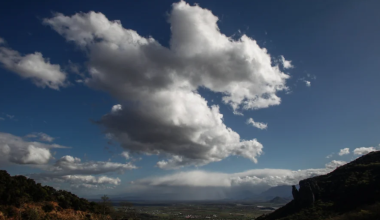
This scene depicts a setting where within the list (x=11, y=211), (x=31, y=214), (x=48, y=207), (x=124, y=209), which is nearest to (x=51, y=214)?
(x=48, y=207)

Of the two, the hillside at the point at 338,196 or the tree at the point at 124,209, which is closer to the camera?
the hillside at the point at 338,196

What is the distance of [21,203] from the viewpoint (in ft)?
183

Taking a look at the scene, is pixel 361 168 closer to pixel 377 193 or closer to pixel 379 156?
pixel 379 156

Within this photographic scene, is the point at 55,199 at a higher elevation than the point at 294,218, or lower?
higher

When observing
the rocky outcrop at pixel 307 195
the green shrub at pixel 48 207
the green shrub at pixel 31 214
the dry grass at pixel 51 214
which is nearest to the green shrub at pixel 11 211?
the dry grass at pixel 51 214

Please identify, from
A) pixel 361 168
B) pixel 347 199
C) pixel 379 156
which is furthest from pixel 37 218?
pixel 379 156

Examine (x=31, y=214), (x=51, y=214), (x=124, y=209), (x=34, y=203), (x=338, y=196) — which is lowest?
(x=124, y=209)

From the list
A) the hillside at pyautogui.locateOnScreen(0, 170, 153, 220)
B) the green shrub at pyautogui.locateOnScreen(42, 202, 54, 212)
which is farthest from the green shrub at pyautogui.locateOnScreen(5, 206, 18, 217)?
the green shrub at pyautogui.locateOnScreen(42, 202, 54, 212)

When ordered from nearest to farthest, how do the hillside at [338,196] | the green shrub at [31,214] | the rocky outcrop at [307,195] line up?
the green shrub at [31,214], the hillside at [338,196], the rocky outcrop at [307,195]

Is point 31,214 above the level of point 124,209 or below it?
above

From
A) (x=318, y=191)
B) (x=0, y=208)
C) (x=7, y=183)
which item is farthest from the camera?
(x=318, y=191)

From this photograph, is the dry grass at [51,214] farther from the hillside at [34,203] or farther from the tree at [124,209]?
the tree at [124,209]

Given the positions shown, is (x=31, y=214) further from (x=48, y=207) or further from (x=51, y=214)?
(x=48, y=207)

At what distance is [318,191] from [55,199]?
10330 centimetres
